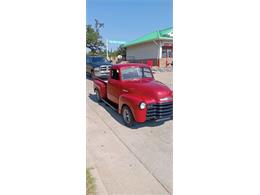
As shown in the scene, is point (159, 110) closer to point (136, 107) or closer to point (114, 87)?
point (136, 107)

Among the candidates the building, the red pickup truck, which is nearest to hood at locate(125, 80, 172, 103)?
the red pickup truck

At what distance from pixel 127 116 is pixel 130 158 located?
1.30m

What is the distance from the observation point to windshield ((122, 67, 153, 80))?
172 inches

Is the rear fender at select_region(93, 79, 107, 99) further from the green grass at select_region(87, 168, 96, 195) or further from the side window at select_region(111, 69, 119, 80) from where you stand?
the green grass at select_region(87, 168, 96, 195)

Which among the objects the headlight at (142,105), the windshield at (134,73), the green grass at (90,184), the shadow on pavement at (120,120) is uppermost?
the windshield at (134,73)

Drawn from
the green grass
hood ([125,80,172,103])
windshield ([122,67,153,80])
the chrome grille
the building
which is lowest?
the green grass

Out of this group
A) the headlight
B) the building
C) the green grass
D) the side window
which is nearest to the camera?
the green grass

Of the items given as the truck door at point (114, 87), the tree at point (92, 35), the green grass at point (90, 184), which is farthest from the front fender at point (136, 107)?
the green grass at point (90, 184)

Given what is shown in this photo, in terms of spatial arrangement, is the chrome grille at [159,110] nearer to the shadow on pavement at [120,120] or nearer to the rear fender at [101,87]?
the shadow on pavement at [120,120]

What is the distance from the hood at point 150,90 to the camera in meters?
3.62

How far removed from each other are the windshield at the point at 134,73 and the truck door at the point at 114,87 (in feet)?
0.68
